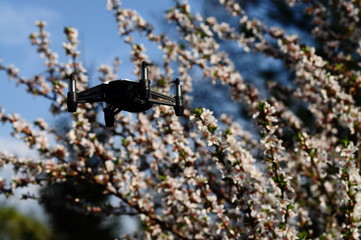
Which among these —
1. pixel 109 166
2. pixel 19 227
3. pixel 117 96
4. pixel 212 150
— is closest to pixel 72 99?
pixel 117 96

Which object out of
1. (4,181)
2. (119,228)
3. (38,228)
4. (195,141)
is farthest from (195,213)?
(38,228)

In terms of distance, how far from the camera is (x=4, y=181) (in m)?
6.07

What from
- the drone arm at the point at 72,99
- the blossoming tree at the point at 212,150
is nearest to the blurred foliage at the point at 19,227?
the blossoming tree at the point at 212,150

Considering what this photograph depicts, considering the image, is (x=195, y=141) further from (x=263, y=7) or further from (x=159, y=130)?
(x=263, y=7)

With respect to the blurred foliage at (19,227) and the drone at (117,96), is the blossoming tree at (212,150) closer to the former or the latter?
the drone at (117,96)

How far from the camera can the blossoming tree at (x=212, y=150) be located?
4.62 meters

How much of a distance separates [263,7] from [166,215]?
387 inches

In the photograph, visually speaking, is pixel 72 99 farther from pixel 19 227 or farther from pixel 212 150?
pixel 19 227

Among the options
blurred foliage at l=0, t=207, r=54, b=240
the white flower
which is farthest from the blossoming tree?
blurred foliage at l=0, t=207, r=54, b=240

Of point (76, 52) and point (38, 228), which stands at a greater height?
point (38, 228)

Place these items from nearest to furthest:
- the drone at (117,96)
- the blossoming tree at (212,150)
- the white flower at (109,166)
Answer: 1. the drone at (117,96)
2. the blossoming tree at (212,150)
3. the white flower at (109,166)

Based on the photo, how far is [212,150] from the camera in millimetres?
4449

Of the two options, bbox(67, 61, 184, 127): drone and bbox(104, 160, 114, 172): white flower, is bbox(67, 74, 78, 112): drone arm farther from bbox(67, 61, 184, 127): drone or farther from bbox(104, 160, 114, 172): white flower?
bbox(104, 160, 114, 172): white flower

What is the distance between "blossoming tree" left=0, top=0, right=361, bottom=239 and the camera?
462 cm
